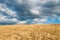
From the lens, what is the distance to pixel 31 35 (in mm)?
7207

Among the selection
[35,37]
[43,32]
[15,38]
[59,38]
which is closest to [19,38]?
[15,38]

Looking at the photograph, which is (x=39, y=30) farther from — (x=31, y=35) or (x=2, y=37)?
(x=2, y=37)

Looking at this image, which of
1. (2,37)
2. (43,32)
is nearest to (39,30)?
(43,32)

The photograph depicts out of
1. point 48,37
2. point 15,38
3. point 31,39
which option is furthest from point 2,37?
point 48,37

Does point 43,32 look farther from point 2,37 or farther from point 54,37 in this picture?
point 2,37

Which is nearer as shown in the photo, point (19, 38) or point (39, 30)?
point (19, 38)

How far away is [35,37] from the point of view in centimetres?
705

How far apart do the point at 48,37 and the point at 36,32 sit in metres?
0.60

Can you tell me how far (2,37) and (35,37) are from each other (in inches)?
58.4

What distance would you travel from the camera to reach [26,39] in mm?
6973

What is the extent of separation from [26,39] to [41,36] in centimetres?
61

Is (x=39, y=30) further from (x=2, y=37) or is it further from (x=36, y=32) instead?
(x=2, y=37)

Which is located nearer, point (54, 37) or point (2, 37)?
point (54, 37)

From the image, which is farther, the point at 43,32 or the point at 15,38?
the point at 43,32
